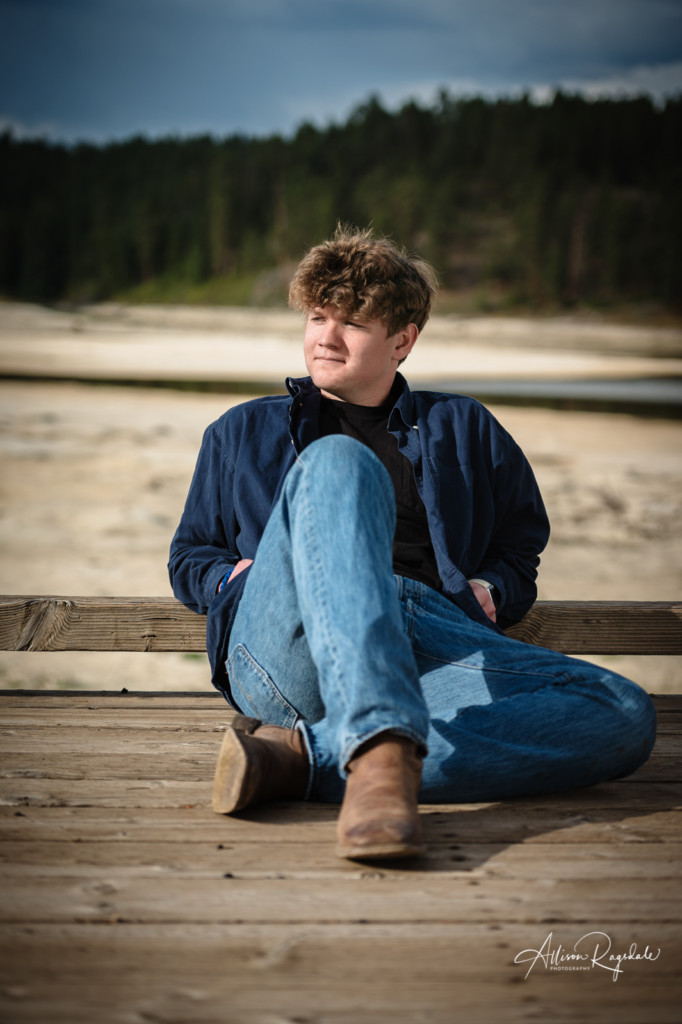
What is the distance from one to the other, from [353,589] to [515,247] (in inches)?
1868

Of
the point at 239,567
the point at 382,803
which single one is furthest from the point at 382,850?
the point at 239,567

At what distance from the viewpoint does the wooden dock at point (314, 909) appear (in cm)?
138

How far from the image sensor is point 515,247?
4672cm

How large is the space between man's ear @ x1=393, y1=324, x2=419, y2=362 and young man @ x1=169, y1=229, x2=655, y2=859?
0.02m

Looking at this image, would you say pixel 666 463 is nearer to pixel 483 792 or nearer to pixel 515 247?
pixel 483 792

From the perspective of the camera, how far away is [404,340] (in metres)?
2.68

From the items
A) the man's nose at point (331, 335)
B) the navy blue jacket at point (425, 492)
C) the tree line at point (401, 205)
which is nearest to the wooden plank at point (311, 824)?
the navy blue jacket at point (425, 492)

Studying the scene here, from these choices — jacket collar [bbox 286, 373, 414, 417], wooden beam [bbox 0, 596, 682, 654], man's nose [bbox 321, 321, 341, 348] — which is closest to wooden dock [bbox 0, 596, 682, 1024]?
wooden beam [bbox 0, 596, 682, 654]

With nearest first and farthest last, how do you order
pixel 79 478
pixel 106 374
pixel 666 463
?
pixel 79 478, pixel 666 463, pixel 106 374

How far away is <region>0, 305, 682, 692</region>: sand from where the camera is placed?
5.54 metres

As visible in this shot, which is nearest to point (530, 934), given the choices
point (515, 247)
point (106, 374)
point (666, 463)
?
point (666, 463)
